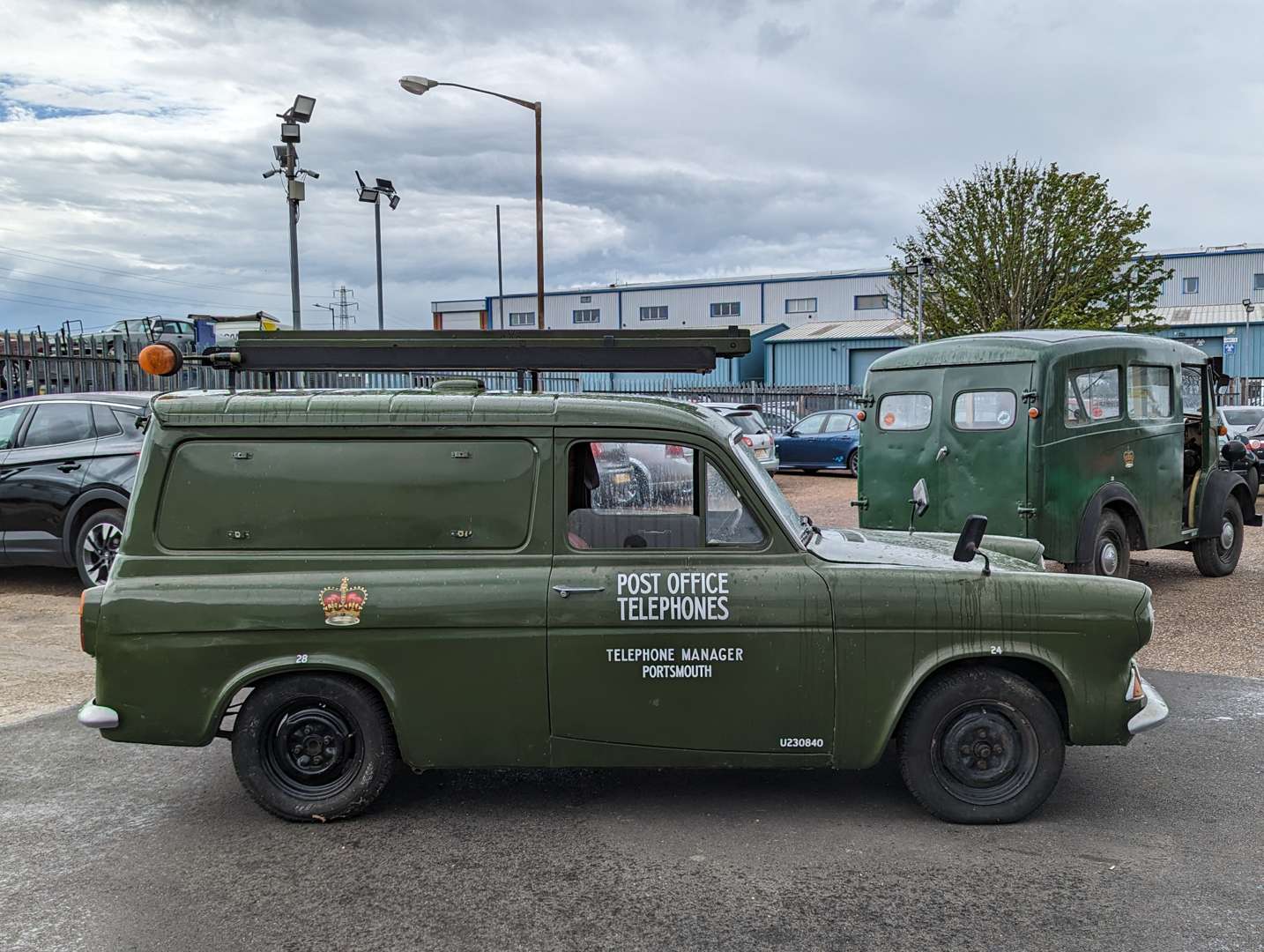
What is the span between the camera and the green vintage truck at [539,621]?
4.68m

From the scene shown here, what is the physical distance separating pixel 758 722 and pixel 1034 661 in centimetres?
118

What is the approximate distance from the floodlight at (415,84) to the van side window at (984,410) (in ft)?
44.6

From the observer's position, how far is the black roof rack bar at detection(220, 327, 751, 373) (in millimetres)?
5422

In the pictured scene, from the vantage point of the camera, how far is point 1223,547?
37.6ft

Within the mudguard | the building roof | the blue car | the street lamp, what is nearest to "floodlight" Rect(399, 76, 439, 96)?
the street lamp

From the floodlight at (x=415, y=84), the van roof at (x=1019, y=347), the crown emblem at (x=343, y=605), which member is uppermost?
the floodlight at (x=415, y=84)

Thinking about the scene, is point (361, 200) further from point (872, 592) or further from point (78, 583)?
point (872, 592)

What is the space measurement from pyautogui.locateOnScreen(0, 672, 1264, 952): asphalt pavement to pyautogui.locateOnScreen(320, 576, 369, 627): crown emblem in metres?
0.92

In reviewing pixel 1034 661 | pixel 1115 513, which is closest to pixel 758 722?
pixel 1034 661

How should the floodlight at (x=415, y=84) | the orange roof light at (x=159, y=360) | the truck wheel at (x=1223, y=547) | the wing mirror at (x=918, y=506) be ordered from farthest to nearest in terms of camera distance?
the floodlight at (x=415, y=84)
the truck wheel at (x=1223, y=547)
the wing mirror at (x=918, y=506)
the orange roof light at (x=159, y=360)

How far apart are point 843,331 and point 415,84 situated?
109ft

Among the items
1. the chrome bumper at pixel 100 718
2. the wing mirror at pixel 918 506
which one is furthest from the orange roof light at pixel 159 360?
the wing mirror at pixel 918 506

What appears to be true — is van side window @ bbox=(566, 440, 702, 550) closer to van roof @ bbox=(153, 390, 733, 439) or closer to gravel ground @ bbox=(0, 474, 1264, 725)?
van roof @ bbox=(153, 390, 733, 439)

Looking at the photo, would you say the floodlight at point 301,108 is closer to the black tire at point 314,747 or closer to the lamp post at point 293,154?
the lamp post at point 293,154
